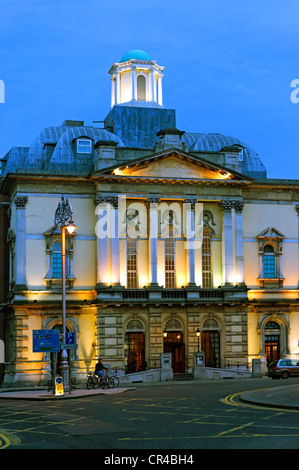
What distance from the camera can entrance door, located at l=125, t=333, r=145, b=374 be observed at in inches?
2111

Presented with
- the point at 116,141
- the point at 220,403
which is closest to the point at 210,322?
the point at 116,141

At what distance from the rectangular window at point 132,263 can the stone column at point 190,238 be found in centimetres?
402

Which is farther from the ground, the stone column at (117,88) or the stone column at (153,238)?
the stone column at (117,88)

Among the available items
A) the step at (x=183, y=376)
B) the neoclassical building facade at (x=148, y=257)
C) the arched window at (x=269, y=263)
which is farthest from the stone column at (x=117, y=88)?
the step at (x=183, y=376)

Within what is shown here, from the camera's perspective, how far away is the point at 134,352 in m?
54.0

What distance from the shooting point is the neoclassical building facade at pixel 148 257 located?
173 ft

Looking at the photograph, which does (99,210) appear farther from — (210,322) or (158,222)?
(210,322)

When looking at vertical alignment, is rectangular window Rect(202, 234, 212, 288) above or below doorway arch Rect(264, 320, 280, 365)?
above

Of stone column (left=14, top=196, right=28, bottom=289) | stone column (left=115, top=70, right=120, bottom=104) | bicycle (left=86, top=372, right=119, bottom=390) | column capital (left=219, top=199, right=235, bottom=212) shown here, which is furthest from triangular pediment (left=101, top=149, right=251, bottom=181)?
bicycle (left=86, top=372, right=119, bottom=390)

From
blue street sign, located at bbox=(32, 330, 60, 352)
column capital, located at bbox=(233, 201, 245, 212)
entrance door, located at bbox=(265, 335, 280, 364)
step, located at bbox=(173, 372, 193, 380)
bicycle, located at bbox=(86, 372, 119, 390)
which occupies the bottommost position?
step, located at bbox=(173, 372, 193, 380)

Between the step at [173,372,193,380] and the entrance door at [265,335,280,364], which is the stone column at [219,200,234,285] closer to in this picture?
the entrance door at [265,335,280,364]

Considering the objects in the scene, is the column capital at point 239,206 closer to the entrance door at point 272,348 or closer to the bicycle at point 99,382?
the entrance door at point 272,348

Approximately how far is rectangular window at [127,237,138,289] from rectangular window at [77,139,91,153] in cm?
839

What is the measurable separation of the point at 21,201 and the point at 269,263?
20.3 m
